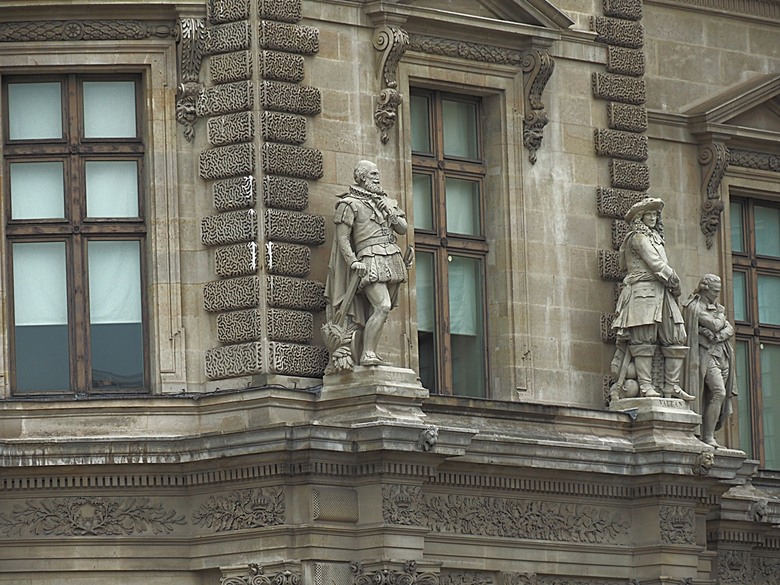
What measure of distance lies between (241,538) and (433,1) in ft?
23.5

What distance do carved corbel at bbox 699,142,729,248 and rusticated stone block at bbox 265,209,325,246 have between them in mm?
7122

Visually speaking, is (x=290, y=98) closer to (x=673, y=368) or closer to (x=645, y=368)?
(x=645, y=368)

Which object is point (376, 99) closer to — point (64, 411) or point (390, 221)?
point (390, 221)

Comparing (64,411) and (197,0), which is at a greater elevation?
(197,0)

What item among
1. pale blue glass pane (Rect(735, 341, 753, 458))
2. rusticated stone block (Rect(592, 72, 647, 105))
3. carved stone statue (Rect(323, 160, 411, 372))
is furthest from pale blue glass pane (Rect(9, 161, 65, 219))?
pale blue glass pane (Rect(735, 341, 753, 458))

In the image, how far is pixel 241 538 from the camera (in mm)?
36094

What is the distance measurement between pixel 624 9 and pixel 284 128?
19.4 ft

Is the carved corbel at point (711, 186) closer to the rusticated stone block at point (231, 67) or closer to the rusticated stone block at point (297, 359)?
the rusticated stone block at point (297, 359)

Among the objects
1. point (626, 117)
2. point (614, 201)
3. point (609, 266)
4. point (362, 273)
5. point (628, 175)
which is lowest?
point (362, 273)

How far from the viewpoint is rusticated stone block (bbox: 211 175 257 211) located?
3672cm

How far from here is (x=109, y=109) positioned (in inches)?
1480

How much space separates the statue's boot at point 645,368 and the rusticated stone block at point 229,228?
5.42 m

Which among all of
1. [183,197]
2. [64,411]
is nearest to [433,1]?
[183,197]

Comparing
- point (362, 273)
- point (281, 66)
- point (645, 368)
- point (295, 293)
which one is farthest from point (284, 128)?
point (645, 368)
